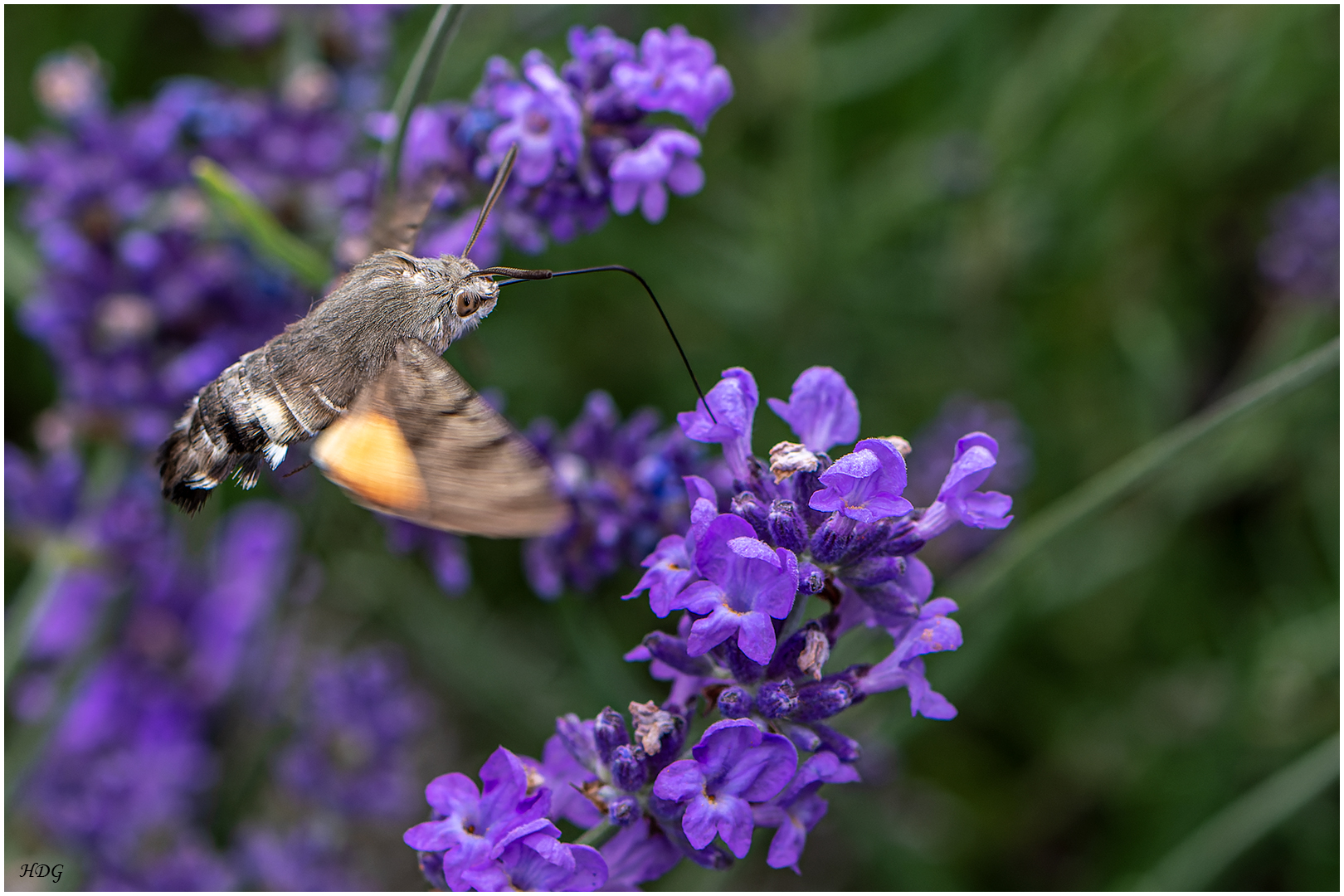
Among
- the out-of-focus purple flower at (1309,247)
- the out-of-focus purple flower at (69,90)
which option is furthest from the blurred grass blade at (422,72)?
the out-of-focus purple flower at (1309,247)

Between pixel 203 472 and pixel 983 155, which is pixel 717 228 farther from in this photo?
pixel 203 472

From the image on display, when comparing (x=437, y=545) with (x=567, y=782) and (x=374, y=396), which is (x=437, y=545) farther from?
(x=567, y=782)

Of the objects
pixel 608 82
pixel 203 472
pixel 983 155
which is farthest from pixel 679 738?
pixel 983 155

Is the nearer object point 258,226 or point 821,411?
point 821,411

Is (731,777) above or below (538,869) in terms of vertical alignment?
above

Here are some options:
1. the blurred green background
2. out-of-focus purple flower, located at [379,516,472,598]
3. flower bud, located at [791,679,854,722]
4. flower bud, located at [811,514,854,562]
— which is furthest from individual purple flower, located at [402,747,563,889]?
the blurred green background

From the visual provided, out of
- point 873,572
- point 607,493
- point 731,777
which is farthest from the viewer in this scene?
point 607,493

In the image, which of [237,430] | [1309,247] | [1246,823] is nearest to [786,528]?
[237,430]

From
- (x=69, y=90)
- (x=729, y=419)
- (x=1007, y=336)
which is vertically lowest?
(x=729, y=419)

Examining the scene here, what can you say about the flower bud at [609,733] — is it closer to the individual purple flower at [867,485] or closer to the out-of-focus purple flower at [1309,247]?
the individual purple flower at [867,485]
